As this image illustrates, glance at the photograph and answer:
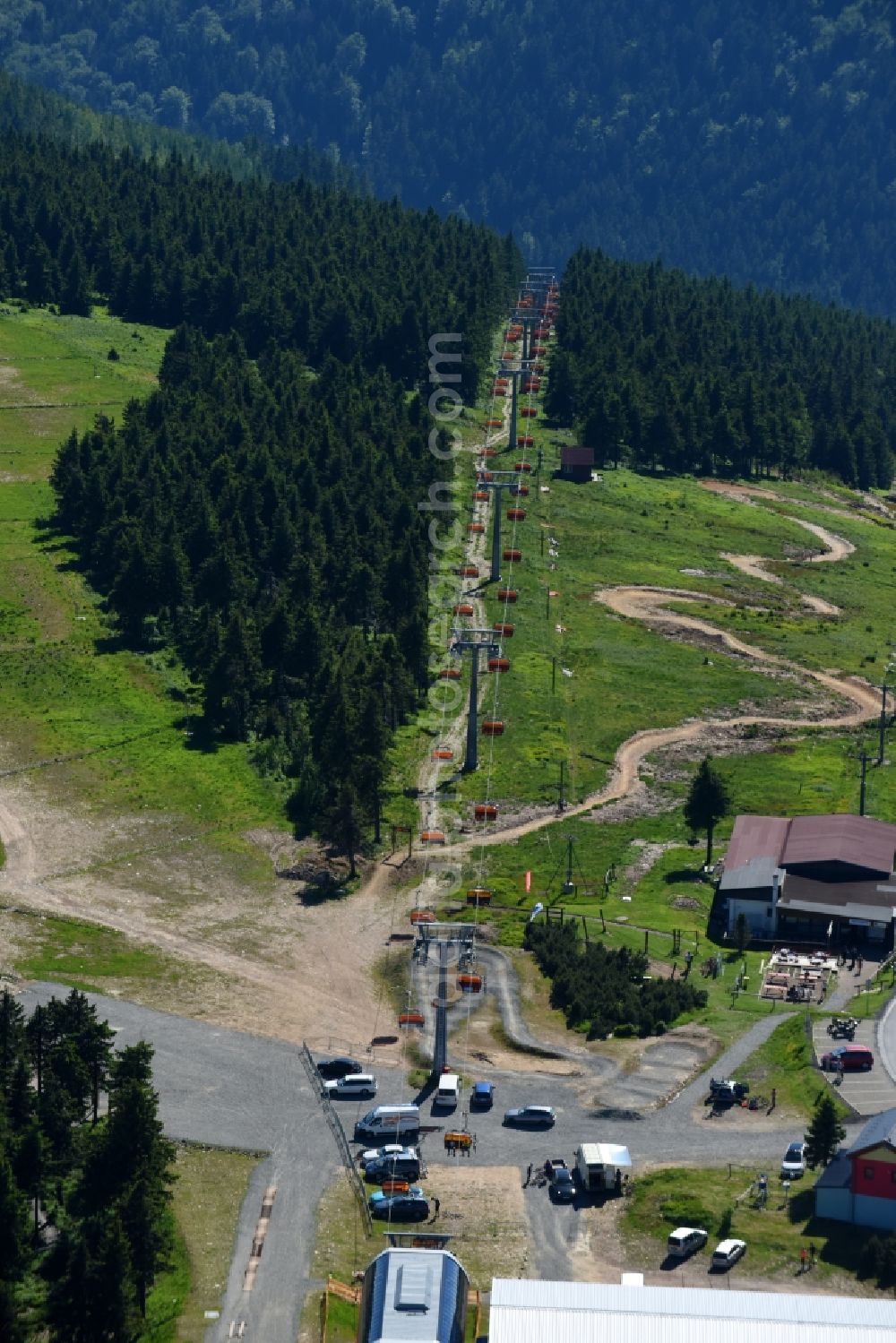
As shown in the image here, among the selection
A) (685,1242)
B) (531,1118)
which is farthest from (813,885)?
(685,1242)

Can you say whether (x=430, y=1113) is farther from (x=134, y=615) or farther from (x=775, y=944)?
(x=134, y=615)

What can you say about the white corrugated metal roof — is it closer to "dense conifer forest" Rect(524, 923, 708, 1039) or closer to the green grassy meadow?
the green grassy meadow

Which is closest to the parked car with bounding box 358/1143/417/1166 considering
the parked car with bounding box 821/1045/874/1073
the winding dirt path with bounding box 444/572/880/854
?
the parked car with bounding box 821/1045/874/1073

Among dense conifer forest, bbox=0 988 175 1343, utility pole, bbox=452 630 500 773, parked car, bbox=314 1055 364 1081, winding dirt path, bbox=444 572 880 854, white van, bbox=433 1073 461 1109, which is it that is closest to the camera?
dense conifer forest, bbox=0 988 175 1343

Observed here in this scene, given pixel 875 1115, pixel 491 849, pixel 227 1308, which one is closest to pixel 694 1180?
pixel 875 1115

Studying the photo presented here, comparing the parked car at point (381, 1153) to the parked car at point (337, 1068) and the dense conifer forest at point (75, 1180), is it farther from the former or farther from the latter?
the parked car at point (337, 1068)

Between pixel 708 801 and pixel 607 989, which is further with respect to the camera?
pixel 708 801

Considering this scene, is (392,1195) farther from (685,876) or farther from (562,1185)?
(685,876)
